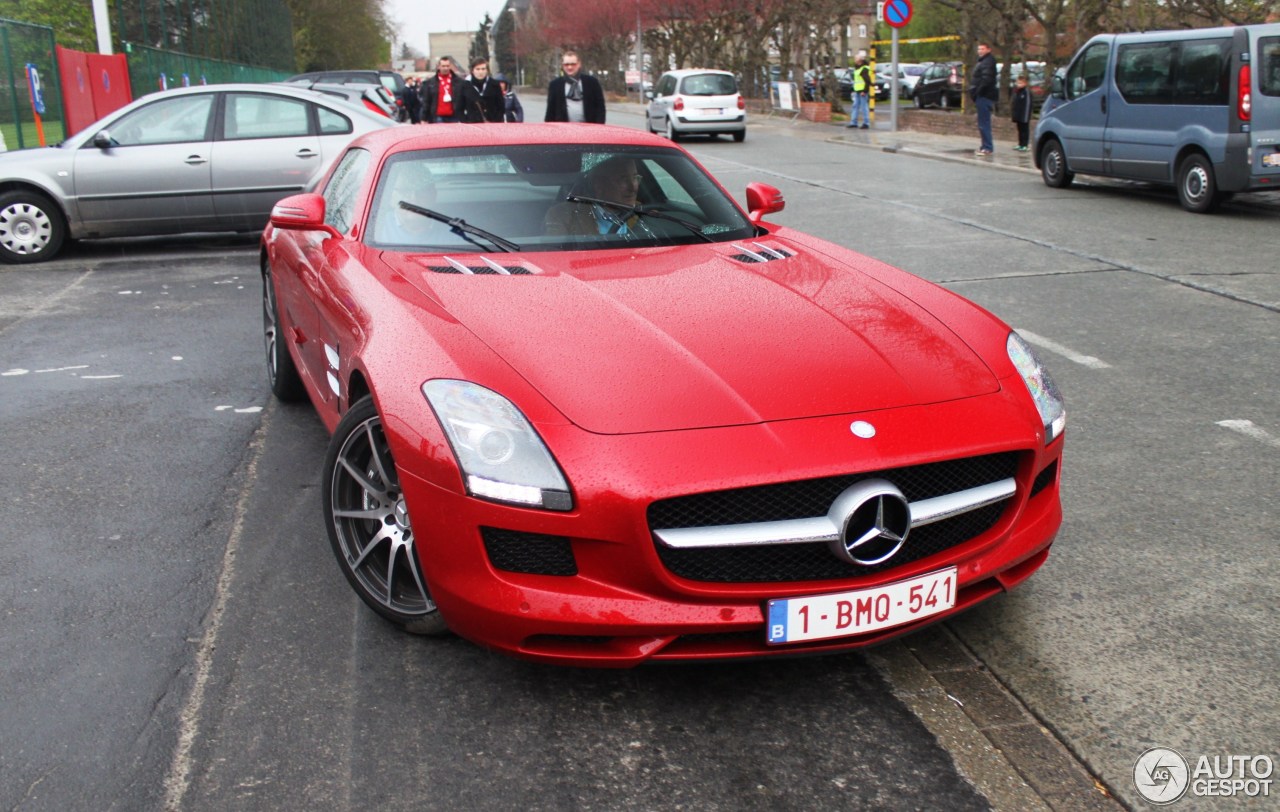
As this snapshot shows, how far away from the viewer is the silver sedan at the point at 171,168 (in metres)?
10.9

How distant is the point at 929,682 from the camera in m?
3.13

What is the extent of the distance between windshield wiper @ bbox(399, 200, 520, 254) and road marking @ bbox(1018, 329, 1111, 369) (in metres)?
3.42

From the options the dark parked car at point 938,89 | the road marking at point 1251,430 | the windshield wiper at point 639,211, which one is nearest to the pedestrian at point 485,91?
the windshield wiper at point 639,211

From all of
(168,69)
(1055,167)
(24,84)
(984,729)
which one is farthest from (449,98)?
(984,729)

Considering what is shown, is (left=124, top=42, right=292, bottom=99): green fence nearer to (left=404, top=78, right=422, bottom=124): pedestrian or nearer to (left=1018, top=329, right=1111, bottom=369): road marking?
(left=404, top=78, right=422, bottom=124): pedestrian

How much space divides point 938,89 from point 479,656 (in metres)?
40.2

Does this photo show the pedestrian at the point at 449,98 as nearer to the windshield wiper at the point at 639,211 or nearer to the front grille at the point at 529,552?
the windshield wiper at the point at 639,211

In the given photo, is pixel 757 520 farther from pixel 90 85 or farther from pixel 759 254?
pixel 90 85

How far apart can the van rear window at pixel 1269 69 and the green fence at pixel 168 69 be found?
14901mm

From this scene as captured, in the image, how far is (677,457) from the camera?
2.81 meters

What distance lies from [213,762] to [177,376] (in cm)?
428

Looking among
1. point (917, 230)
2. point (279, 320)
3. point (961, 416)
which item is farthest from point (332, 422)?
point (917, 230)

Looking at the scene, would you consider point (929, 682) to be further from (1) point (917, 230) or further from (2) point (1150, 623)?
(1) point (917, 230)

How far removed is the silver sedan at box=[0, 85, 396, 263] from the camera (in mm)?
10914
